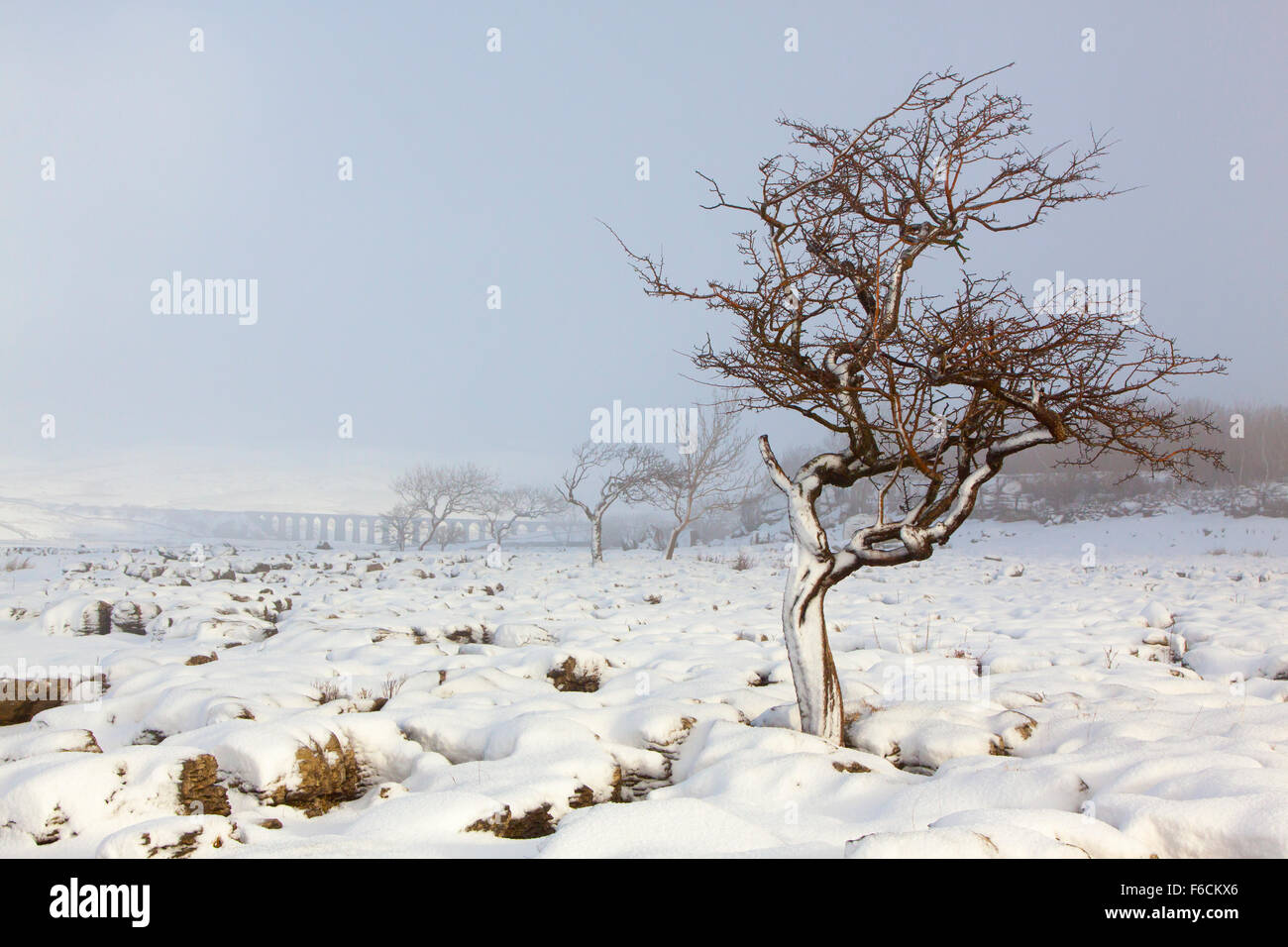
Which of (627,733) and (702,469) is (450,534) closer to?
(702,469)

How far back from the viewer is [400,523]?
4319 cm

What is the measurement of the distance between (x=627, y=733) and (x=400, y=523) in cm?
4034

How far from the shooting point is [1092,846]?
10.4 feet

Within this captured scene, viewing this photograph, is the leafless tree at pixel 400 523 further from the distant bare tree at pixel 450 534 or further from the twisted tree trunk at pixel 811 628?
the twisted tree trunk at pixel 811 628

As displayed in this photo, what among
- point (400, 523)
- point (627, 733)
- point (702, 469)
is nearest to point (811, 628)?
point (627, 733)

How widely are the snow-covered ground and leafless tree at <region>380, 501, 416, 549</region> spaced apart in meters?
30.8

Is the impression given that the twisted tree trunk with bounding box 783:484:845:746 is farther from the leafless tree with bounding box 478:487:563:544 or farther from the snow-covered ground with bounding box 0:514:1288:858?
the leafless tree with bounding box 478:487:563:544

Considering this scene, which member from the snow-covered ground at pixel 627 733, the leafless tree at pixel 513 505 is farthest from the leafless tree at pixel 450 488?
the snow-covered ground at pixel 627 733

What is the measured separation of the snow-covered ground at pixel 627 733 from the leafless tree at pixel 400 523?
30.8m

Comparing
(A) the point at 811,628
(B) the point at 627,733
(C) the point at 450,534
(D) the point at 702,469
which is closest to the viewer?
(A) the point at 811,628

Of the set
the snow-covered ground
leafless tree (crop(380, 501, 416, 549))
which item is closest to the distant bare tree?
leafless tree (crop(380, 501, 416, 549))

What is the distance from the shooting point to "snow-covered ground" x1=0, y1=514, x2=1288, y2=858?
3.43m
